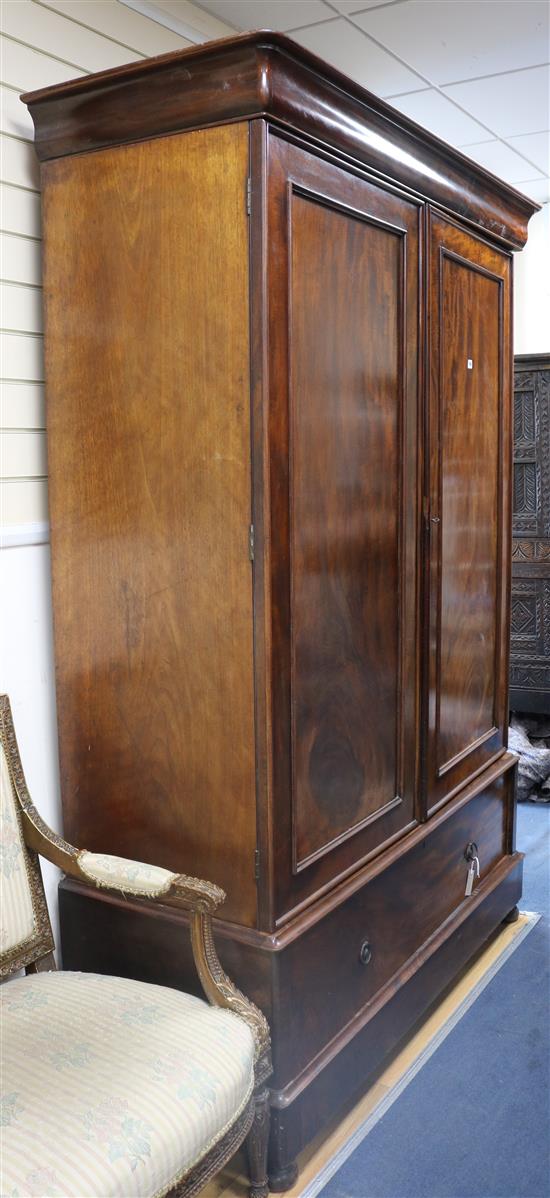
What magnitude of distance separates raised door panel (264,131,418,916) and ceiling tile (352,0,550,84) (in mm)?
819

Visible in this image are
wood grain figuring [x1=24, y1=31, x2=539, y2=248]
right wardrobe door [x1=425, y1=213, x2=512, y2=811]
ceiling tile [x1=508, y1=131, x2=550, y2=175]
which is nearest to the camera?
wood grain figuring [x1=24, y1=31, x2=539, y2=248]

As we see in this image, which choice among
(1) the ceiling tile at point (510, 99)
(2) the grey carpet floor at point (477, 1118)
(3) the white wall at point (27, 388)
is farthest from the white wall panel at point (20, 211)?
(2) the grey carpet floor at point (477, 1118)

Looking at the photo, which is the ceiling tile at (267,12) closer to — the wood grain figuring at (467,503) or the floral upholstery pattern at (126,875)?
the wood grain figuring at (467,503)

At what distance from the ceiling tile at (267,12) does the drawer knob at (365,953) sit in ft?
7.33

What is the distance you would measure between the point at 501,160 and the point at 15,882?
11.7 feet

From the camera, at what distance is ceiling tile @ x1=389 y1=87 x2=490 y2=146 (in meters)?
3.35

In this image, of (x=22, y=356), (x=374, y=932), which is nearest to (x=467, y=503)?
(x=374, y=932)

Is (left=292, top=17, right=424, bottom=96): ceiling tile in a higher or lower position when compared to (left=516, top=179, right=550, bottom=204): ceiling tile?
lower

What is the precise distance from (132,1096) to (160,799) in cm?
60

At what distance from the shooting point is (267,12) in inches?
103

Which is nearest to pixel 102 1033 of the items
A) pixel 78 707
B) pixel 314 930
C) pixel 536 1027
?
pixel 314 930

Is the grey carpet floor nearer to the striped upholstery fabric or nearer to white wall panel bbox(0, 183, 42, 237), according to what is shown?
the striped upholstery fabric

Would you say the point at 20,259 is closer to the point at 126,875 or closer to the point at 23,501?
the point at 23,501

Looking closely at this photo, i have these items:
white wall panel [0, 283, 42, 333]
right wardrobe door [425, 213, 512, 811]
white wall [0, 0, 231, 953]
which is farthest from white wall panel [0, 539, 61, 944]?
right wardrobe door [425, 213, 512, 811]
